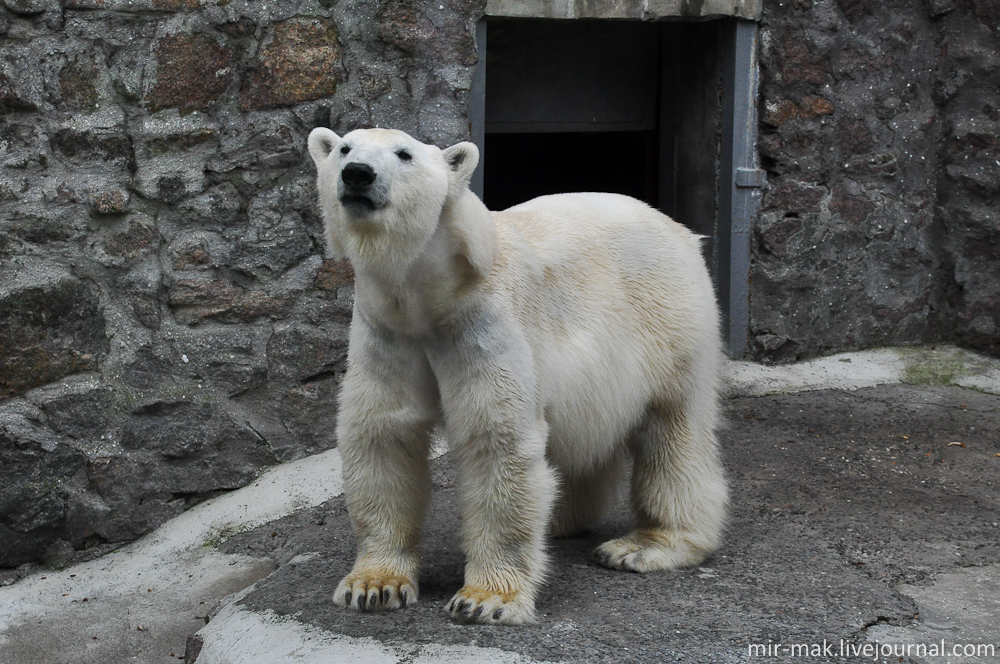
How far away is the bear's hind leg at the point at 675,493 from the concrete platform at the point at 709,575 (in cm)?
9

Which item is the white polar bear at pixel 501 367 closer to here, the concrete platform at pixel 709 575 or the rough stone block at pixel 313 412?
the concrete platform at pixel 709 575

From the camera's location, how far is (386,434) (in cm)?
275

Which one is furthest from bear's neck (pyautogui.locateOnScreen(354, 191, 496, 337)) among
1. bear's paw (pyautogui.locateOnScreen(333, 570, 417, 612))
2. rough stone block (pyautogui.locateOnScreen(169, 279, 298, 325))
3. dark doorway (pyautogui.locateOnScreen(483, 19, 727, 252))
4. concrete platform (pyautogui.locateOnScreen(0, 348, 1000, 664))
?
dark doorway (pyautogui.locateOnScreen(483, 19, 727, 252))

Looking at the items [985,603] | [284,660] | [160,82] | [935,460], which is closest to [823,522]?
[985,603]

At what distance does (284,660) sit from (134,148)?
6.82ft

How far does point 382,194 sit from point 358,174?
0.24ft

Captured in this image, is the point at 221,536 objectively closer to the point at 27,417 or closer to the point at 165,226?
the point at 27,417

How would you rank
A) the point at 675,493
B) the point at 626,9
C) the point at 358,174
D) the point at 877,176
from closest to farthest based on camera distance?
the point at 358,174
the point at 675,493
the point at 626,9
the point at 877,176

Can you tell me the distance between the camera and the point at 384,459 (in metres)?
2.79

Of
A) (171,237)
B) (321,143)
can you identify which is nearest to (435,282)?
(321,143)

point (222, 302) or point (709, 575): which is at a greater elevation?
point (222, 302)

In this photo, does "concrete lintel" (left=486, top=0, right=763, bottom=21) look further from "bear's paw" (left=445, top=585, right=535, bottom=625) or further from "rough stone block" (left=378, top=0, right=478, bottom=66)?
"bear's paw" (left=445, top=585, right=535, bottom=625)

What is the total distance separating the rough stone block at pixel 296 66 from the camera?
3.97 meters

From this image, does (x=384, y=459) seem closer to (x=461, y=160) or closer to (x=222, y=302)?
(x=461, y=160)
